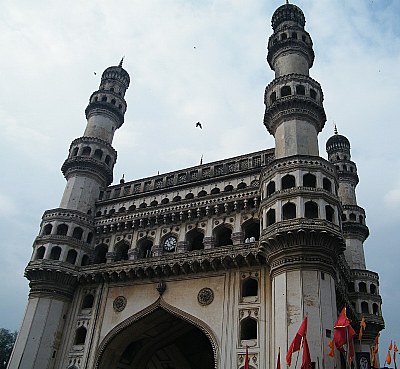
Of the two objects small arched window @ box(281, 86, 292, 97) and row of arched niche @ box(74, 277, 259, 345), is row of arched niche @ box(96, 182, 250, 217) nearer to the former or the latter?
row of arched niche @ box(74, 277, 259, 345)


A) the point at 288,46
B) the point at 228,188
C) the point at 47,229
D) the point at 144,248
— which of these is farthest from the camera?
the point at 288,46

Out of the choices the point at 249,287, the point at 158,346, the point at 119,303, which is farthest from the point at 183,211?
the point at 158,346

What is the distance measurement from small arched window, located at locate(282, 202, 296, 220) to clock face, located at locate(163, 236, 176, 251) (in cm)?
863

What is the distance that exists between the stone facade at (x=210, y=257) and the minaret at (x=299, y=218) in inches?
2.8

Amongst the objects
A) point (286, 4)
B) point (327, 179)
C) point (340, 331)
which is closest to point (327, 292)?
point (340, 331)

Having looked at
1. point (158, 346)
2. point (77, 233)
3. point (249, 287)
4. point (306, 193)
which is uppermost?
point (77, 233)

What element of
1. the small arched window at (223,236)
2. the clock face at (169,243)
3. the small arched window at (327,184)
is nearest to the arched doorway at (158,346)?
the clock face at (169,243)

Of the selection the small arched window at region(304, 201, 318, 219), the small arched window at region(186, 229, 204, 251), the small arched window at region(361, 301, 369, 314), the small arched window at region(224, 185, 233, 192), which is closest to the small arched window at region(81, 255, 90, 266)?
the small arched window at region(186, 229, 204, 251)

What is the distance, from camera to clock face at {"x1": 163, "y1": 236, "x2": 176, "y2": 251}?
30844 millimetres

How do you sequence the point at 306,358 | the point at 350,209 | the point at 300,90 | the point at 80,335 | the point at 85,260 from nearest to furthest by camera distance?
the point at 306,358, the point at 80,335, the point at 300,90, the point at 85,260, the point at 350,209

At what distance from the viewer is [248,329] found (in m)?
25.5

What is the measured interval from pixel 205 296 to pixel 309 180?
30.5 ft

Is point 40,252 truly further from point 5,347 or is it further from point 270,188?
point 5,347

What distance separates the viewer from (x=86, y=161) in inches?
1452
